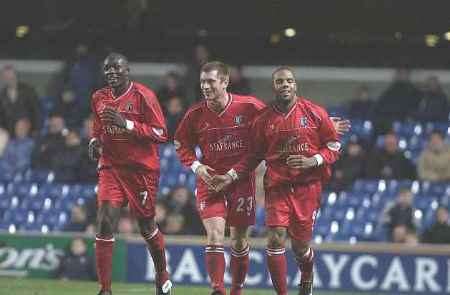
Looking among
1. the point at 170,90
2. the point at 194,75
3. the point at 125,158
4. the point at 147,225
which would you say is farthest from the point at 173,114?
the point at 125,158

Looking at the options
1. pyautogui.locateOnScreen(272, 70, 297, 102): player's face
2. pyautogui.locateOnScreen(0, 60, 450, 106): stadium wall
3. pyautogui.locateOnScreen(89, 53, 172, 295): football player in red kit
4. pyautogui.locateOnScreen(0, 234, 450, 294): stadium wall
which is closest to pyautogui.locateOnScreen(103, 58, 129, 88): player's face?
pyautogui.locateOnScreen(89, 53, 172, 295): football player in red kit

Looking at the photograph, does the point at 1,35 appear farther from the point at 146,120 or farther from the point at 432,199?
the point at 146,120

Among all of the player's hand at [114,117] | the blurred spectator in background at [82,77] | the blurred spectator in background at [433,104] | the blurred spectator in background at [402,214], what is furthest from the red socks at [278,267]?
the blurred spectator in background at [82,77]

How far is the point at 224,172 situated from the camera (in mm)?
12766

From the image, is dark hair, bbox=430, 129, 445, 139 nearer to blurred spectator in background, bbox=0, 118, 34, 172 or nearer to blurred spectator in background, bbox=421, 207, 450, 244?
blurred spectator in background, bbox=421, 207, 450, 244

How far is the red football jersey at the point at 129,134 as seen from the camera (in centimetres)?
1303

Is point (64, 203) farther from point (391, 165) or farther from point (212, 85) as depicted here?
point (212, 85)

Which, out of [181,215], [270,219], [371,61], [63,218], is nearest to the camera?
[270,219]

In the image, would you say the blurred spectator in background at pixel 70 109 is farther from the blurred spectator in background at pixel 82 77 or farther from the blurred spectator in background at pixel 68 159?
the blurred spectator in background at pixel 68 159

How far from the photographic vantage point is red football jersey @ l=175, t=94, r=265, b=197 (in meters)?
12.8

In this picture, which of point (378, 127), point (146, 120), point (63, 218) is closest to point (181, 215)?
point (63, 218)

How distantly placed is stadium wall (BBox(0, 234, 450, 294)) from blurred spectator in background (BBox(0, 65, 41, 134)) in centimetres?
448

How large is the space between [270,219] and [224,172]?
60cm

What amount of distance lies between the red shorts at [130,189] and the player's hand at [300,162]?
141cm
